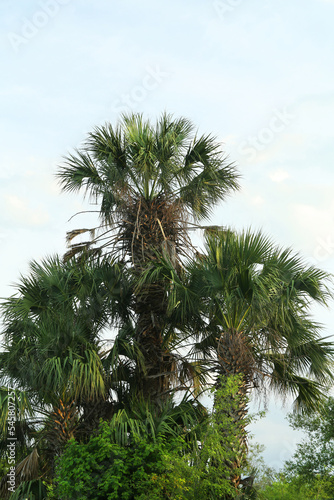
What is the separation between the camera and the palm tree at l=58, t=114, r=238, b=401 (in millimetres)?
14578

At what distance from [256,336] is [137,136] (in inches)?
241

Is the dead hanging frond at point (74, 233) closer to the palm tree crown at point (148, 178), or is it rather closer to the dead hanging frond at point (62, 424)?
the palm tree crown at point (148, 178)

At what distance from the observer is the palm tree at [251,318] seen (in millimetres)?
11758

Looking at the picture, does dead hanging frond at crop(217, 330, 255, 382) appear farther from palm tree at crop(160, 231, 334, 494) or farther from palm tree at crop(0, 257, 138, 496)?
palm tree at crop(0, 257, 138, 496)

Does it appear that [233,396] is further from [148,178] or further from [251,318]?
[148,178]

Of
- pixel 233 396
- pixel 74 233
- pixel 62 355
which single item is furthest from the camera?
pixel 74 233

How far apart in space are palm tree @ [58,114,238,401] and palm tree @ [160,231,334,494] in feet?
3.57

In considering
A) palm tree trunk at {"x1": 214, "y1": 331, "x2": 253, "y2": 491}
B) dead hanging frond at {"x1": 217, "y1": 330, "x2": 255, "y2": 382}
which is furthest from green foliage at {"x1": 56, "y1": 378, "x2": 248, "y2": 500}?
dead hanging frond at {"x1": 217, "y1": 330, "x2": 255, "y2": 382}

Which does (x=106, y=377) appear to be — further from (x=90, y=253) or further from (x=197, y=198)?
(x=197, y=198)

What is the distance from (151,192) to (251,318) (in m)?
5.02

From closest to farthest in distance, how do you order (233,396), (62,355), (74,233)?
(233,396) → (62,355) → (74,233)

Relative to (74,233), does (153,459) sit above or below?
below

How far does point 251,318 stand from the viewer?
12.1 m

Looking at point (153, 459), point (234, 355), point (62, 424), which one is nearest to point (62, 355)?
point (62, 424)
